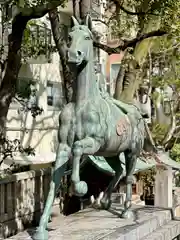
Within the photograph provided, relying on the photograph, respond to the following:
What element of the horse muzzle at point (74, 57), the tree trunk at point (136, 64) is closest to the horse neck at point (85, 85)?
the horse muzzle at point (74, 57)

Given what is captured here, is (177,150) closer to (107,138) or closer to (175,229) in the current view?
(175,229)

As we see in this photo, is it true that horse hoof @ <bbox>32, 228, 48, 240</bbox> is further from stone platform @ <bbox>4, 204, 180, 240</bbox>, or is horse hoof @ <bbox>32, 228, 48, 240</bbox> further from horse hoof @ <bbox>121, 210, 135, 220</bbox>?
horse hoof @ <bbox>121, 210, 135, 220</bbox>

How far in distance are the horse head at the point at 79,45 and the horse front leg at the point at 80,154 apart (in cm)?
87

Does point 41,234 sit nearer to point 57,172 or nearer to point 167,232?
point 57,172

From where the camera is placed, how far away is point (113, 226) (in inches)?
265

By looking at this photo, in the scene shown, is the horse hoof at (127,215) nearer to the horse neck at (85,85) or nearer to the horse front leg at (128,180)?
the horse front leg at (128,180)

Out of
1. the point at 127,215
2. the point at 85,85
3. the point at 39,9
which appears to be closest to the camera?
the point at 85,85

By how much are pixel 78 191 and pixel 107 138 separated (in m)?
0.98

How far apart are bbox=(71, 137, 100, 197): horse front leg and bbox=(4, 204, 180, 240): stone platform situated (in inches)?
28.4

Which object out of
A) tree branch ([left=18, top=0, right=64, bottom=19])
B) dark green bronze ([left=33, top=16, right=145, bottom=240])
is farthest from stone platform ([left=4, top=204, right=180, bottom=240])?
tree branch ([left=18, top=0, right=64, bottom=19])

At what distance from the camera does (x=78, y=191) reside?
18.2 ft

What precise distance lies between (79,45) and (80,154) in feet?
3.90

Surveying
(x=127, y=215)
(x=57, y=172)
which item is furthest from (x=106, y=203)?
(x=57, y=172)

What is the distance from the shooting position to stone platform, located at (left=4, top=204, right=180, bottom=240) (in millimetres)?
6184
